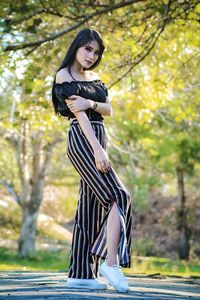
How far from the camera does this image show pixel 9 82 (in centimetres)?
1444

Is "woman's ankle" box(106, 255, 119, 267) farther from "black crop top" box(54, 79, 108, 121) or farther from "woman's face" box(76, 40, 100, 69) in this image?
"woman's face" box(76, 40, 100, 69)

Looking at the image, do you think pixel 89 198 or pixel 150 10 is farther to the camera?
pixel 150 10

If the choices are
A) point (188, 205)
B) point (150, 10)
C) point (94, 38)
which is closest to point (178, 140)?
point (188, 205)

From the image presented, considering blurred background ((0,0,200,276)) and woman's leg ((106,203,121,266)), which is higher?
blurred background ((0,0,200,276))

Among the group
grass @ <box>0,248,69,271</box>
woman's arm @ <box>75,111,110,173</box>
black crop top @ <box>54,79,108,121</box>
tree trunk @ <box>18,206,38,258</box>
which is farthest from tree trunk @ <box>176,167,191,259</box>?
woman's arm @ <box>75,111,110,173</box>

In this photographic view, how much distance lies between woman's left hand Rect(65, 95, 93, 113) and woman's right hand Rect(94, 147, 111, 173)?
33cm

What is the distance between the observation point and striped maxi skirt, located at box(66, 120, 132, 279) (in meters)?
4.77

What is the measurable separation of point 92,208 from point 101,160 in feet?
1.41

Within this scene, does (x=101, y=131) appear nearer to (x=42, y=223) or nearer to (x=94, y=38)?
(x=94, y=38)

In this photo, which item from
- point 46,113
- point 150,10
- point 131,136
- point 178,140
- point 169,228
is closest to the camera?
point 150,10

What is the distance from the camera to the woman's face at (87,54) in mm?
5012

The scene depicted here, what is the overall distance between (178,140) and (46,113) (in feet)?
26.6

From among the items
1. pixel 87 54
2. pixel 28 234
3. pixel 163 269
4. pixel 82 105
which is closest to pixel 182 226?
pixel 28 234

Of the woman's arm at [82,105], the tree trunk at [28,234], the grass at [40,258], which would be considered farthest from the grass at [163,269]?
the woman's arm at [82,105]
